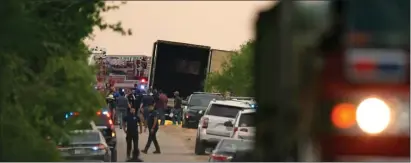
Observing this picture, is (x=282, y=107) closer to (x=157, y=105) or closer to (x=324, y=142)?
(x=324, y=142)

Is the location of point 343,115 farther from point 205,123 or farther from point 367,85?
point 205,123

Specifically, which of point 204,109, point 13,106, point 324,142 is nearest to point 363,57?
point 324,142

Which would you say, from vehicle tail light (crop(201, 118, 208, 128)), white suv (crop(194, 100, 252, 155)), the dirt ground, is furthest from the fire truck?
vehicle tail light (crop(201, 118, 208, 128))

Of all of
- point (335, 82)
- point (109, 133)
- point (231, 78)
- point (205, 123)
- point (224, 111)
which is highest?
point (231, 78)

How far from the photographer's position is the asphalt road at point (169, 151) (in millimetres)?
8727

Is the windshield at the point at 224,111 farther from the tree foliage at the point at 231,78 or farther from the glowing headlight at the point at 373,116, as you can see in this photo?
the glowing headlight at the point at 373,116

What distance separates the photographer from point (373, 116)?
395 centimetres

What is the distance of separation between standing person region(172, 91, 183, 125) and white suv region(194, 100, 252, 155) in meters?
0.44

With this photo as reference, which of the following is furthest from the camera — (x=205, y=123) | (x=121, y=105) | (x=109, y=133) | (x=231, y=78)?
(x=205, y=123)

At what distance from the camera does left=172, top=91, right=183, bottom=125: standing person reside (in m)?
8.02

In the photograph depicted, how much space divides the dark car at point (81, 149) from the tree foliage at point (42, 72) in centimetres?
13

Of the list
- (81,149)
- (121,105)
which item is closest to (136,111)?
(121,105)

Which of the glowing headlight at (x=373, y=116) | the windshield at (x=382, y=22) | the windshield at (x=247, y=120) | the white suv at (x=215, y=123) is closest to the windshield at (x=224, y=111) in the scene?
the white suv at (x=215, y=123)

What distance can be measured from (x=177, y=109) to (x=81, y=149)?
4.55ft
